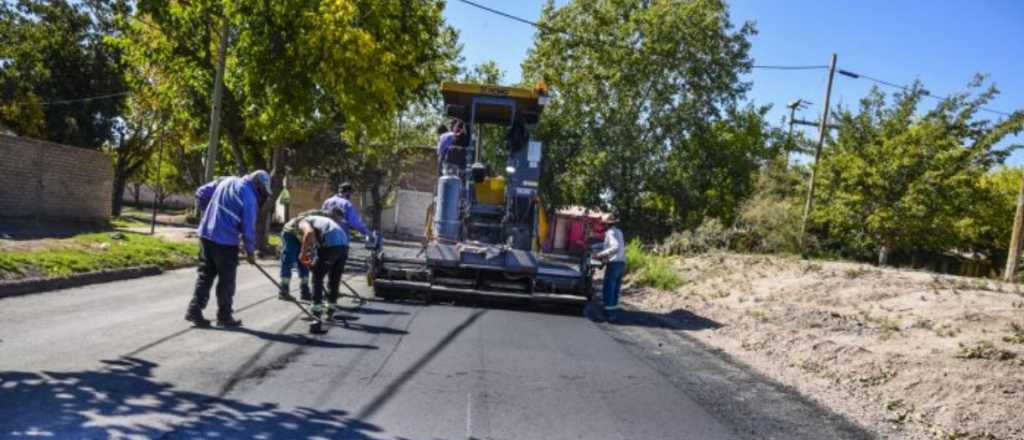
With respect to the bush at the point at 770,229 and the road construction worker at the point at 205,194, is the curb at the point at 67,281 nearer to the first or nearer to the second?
the road construction worker at the point at 205,194

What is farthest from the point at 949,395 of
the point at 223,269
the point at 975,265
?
the point at 975,265

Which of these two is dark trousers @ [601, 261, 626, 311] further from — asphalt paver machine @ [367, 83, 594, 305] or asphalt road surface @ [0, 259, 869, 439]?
asphalt road surface @ [0, 259, 869, 439]

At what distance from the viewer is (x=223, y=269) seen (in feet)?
25.9

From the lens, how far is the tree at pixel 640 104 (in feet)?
74.5

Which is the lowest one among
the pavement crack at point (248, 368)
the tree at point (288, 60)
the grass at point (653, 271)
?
the pavement crack at point (248, 368)

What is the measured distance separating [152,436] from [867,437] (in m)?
4.72

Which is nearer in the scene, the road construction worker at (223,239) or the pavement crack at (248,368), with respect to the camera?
the pavement crack at (248,368)

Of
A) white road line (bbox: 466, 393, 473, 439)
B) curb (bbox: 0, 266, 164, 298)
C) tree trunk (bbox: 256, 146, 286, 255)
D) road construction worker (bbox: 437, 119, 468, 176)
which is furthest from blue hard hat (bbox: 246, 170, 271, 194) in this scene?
tree trunk (bbox: 256, 146, 286, 255)

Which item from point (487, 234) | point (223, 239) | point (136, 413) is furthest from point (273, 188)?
point (136, 413)

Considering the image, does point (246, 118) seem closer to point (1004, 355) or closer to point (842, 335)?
point (842, 335)

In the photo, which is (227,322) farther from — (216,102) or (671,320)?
(216,102)

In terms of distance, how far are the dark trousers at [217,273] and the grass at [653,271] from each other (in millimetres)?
10086

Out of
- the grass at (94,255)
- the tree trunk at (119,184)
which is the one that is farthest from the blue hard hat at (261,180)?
the tree trunk at (119,184)

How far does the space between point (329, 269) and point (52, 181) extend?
43.1ft
